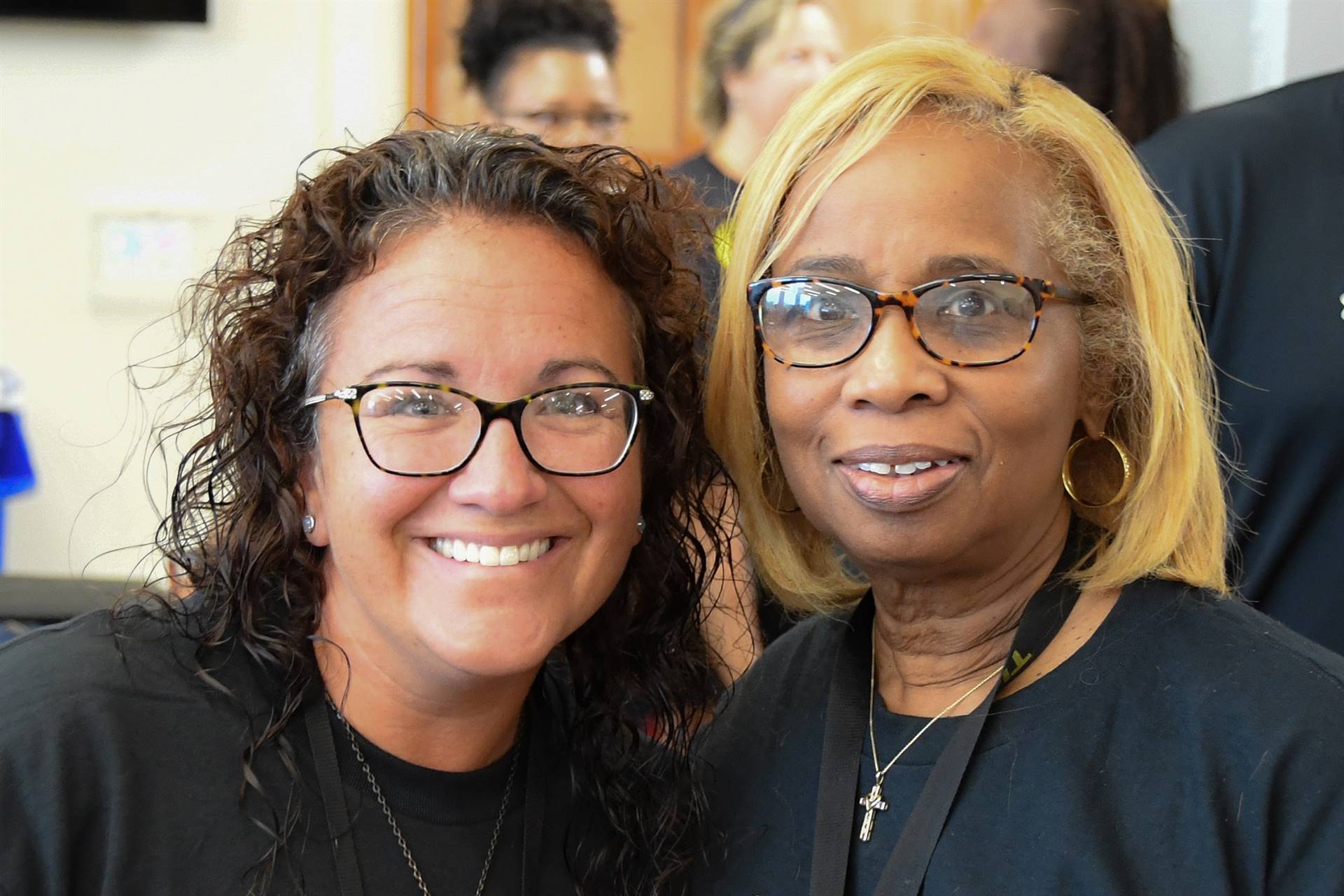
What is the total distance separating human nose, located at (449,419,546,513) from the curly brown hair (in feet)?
0.78

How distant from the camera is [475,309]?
164cm

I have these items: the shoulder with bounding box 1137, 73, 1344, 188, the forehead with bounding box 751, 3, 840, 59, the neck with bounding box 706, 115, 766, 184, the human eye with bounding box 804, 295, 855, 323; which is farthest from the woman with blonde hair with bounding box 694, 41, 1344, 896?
the forehead with bounding box 751, 3, 840, 59

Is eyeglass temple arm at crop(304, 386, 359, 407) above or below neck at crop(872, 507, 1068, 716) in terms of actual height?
above

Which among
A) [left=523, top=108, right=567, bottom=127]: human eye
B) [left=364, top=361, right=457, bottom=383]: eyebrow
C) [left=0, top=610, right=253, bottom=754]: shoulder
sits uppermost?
[left=523, top=108, right=567, bottom=127]: human eye

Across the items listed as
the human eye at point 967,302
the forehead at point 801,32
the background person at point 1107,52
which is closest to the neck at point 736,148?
the forehead at point 801,32

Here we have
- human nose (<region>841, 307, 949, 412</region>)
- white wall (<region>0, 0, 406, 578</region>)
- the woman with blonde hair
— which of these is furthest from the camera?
white wall (<region>0, 0, 406, 578</region>)

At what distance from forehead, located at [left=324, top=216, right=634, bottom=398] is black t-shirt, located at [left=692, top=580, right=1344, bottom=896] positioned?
0.63 m

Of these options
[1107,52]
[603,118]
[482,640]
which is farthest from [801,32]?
[482,640]

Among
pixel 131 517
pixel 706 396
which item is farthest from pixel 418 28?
pixel 706 396

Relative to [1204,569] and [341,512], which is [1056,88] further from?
[341,512]

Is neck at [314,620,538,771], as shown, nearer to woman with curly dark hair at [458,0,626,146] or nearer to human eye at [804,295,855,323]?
human eye at [804,295,855,323]

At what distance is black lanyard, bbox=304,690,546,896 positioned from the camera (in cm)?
165

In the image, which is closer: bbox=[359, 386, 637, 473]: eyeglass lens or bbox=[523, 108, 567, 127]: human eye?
bbox=[359, 386, 637, 473]: eyeglass lens

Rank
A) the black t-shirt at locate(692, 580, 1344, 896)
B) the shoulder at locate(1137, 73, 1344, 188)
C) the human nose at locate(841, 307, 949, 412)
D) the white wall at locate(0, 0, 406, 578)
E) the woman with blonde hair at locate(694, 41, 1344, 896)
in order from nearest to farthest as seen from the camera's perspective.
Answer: the black t-shirt at locate(692, 580, 1344, 896)
the woman with blonde hair at locate(694, 41, 1344, 896)
the human nose at locate(841, 307, 949, 412)
the shoulder at locate(1137, 73, 1344, 188)
the white wall at locate(0, 0, 406, 578)
